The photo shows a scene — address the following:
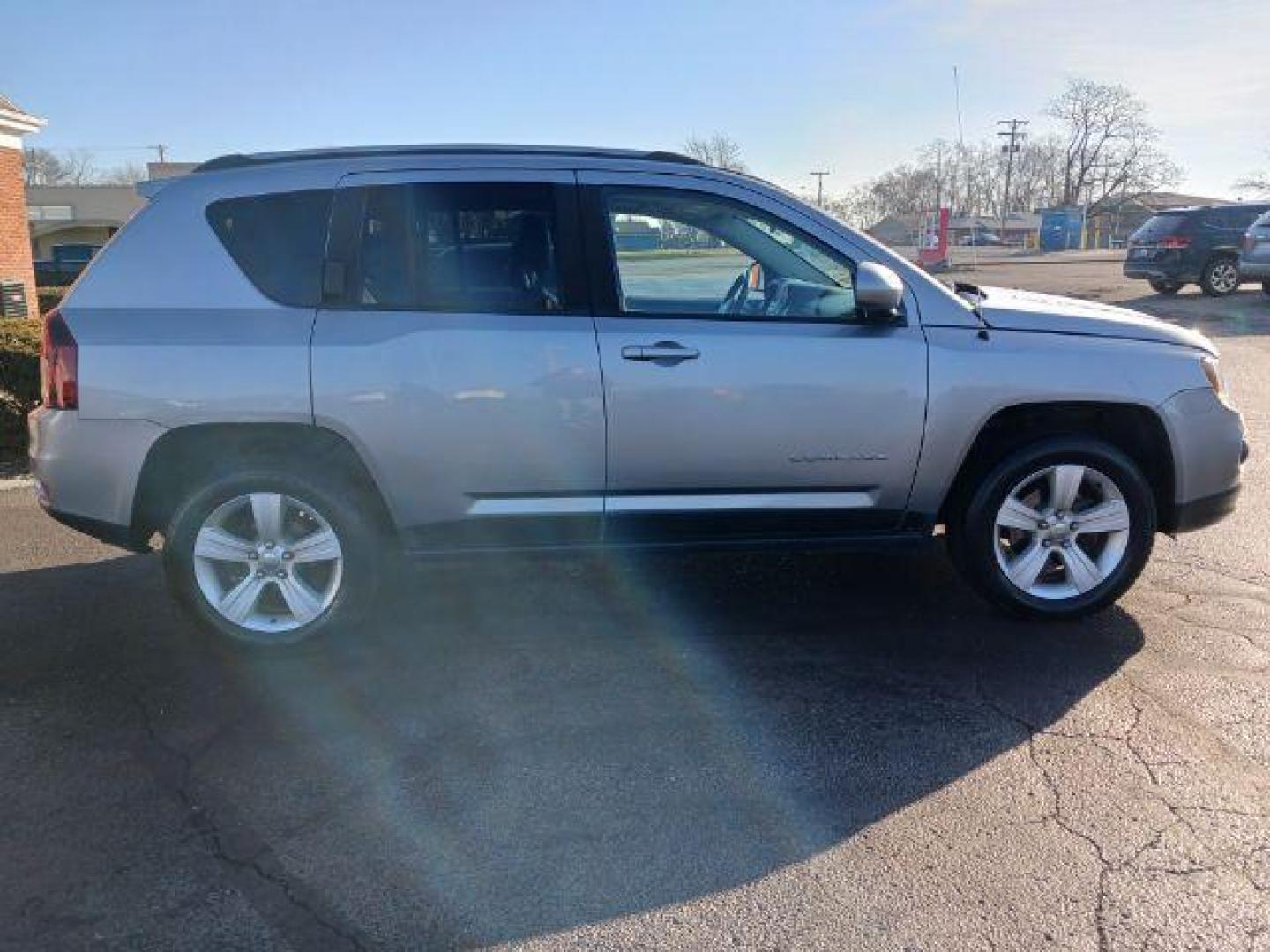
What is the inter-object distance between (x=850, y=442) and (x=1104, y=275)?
99.8 feet

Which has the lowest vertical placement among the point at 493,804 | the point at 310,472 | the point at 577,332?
the point at 493,804

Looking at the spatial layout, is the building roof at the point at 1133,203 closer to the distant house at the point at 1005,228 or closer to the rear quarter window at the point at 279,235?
the distant house at the point at 1005,228

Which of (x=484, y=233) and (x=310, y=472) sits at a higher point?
(x=484, y=233)

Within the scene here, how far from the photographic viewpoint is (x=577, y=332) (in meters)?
3.95

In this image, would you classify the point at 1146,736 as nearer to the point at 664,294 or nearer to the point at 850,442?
the point at 850,442

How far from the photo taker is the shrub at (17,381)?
25.4ft

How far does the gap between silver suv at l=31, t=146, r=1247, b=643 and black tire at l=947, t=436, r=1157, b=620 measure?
14 mm

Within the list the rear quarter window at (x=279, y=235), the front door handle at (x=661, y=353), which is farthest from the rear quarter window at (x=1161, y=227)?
the rear quarter window at (x=279, y=235)

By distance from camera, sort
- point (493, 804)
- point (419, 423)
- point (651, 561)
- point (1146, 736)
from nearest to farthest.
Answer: point (493, 804) → point (1146, 736) → point (419, 423) → point (651, 561)

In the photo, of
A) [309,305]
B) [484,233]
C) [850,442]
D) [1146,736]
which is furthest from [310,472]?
[1146,736]

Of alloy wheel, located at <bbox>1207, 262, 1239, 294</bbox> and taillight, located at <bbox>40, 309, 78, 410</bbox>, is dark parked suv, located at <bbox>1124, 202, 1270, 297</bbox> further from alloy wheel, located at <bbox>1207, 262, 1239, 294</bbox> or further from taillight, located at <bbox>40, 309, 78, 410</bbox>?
taillight, located at <bbox>40, 309, 78, 410</bbox>

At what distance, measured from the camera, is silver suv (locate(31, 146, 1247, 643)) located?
3906mm

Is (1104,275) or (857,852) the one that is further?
(1104,275)

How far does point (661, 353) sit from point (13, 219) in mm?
18654
